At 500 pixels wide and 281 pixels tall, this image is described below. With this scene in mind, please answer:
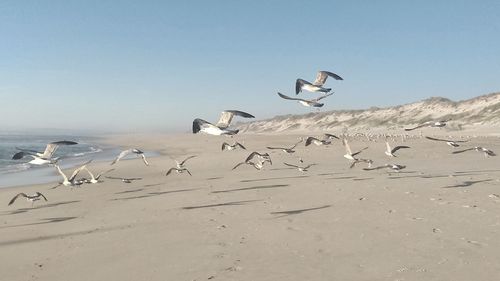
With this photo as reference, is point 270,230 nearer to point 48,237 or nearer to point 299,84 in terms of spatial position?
point 48,237

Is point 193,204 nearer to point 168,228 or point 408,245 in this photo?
point 168,228

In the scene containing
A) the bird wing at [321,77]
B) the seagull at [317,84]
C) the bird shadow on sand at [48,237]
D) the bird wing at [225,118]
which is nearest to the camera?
the bird shadow on sand at [48,237]

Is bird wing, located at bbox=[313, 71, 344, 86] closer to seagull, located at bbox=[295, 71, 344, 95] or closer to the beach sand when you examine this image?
seagull, located at bbox=[295, 71, 344, 95]

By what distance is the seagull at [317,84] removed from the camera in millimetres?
16750

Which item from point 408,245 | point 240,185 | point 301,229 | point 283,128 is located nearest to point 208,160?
point 240,185

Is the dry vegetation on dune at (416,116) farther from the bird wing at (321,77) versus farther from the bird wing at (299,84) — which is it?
the bird wing at (299,84)

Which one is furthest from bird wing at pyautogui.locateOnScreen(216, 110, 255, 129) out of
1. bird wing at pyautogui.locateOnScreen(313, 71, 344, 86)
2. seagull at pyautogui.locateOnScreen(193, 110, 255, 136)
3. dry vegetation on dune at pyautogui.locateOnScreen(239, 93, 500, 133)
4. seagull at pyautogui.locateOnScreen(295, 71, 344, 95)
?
Result: dry vegetation on dune at pyautogui.locateOnScreen(239, 93, 500, 133)

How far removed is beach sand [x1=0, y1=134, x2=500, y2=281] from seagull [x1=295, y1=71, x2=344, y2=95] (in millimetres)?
3791

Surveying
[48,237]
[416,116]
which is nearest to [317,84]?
[48,237]

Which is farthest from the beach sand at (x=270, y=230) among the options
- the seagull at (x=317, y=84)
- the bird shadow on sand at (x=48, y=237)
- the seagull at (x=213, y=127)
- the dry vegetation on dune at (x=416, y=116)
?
the dry vegetation on dune at (x=416, y=116)

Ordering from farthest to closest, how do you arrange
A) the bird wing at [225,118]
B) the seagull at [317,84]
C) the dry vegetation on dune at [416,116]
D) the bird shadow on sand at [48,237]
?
the dry vegetation on dune at [416,116] < the seagull at [317,84] < the bird wing at [225,118] < the bird shadow on sand at [48,237]

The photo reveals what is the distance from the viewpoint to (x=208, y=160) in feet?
127

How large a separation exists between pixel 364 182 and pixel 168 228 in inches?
381

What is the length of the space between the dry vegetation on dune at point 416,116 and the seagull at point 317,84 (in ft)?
163
